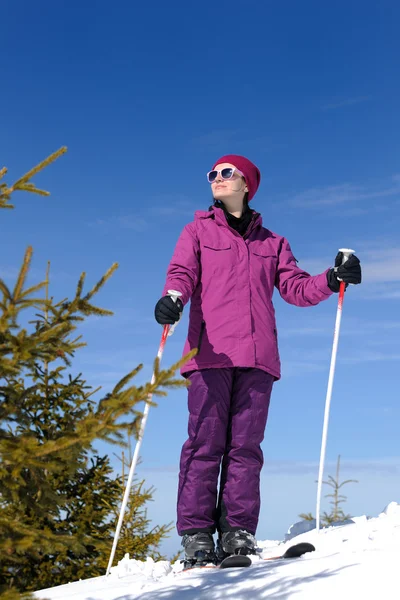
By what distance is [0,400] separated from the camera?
3.65 m

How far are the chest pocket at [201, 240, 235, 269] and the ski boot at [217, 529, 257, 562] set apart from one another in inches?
95.5

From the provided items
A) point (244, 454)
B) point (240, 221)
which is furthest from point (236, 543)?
point (240, 221)

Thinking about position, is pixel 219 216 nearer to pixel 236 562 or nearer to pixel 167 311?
pixel 167 311

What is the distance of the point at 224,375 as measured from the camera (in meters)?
6.05

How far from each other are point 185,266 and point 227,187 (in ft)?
3.14

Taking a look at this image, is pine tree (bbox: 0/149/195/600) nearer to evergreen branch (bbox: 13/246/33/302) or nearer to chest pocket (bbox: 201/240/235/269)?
evergreen branch (bbox: 13/246/33/302)

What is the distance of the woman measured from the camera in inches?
237

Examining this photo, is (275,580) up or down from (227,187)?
down

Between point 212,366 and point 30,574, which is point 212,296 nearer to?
point 212,366

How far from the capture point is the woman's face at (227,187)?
6.64 m

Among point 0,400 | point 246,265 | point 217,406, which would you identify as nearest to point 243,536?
point 217,406

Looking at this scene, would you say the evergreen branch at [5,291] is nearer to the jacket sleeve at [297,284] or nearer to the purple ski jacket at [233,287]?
the purple ski jacket at [233,287]

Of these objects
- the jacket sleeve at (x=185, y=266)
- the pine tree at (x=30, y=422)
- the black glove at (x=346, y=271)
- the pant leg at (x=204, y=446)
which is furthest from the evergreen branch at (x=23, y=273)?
the black glove at (x=346, y=271)

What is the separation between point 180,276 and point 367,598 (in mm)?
3199
